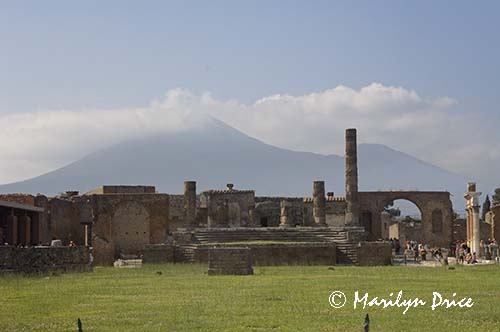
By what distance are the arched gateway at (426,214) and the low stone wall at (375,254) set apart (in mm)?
25727

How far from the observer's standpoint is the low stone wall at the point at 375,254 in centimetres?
3903

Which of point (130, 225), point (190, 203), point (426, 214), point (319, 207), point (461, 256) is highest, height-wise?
point (190, 203)

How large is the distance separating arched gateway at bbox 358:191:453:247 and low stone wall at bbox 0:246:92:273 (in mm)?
34769

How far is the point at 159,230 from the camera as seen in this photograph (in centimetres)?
5712

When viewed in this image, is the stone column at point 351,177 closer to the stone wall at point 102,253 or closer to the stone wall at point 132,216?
the stone wall at point 132,216

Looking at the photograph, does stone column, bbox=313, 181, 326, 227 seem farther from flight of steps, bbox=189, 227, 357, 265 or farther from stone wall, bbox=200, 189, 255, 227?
flight of steps, bbox=189, 227, 357, 265

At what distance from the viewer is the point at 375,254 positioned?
3928 centimetres

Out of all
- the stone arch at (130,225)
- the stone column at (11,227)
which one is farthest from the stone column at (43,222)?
the stone column at (11,227)

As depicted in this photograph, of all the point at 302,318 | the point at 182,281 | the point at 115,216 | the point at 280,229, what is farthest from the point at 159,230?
the point at 302,318

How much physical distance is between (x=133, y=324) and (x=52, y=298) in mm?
5497

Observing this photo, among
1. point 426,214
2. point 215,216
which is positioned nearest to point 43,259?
point 215,216

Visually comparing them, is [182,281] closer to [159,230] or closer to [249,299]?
[249,299]
